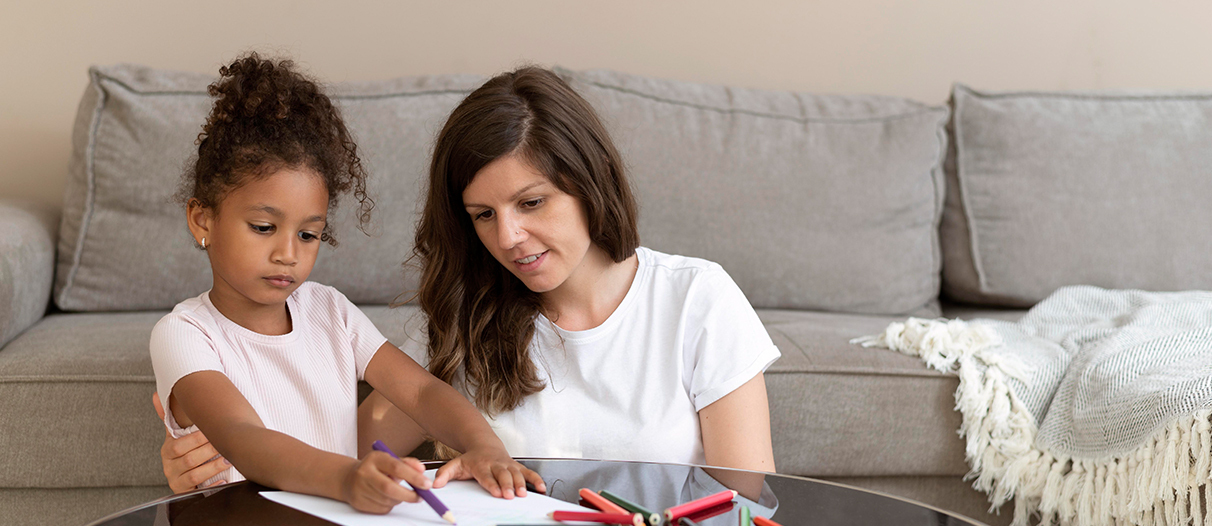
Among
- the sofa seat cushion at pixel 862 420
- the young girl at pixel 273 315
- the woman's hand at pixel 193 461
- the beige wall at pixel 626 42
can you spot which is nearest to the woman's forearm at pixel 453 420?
the young girl at pixel 273 315

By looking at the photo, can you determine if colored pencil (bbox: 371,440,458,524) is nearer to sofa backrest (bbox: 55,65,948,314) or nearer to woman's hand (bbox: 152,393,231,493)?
woman's hand (bbox: 152,393,231,493)

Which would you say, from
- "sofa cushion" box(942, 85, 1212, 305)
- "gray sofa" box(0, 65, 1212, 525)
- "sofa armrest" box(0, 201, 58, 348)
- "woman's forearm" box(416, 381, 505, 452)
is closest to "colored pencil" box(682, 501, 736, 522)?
"woman's forearm" box(416, 381, 505, 452)

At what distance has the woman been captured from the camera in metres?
0.95

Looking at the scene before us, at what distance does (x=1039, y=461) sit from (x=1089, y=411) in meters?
0.09

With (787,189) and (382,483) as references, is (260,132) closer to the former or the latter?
(382,483)

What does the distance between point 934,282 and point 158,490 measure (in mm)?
1435

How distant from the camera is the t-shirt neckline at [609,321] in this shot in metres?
1.05

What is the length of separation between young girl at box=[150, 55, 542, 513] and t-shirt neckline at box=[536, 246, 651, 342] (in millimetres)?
179

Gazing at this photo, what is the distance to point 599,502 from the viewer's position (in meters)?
0.63

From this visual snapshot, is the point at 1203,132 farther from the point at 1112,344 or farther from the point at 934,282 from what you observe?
the point at 1112,344

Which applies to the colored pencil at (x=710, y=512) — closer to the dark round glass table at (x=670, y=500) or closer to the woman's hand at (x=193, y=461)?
the dark round glass table at (x=670, y=500)

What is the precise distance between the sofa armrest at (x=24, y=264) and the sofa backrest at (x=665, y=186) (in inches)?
1.7

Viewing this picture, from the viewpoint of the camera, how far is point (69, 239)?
1.54 m

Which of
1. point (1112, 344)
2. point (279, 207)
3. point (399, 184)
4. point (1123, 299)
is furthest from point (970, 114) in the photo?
point (279, 207)
